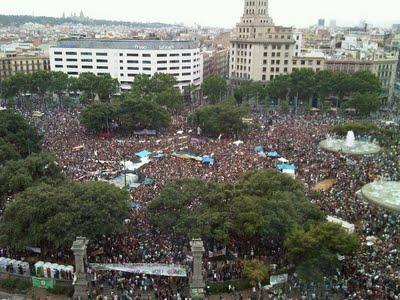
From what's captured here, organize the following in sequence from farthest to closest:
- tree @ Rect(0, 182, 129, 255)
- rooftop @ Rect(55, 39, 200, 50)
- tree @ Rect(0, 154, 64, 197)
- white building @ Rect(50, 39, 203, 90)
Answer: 1. rooftop @ Rect(55, 39, 200, 50)
2. white building @ Rect(50, 39, 203, 90)
3. tree @ Rect(0, 154, 64, 197)
4. tree @ Rect(0, 182, 129, 255)

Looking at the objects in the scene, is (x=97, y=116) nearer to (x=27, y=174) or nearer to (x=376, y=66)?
(x=27, y=174)

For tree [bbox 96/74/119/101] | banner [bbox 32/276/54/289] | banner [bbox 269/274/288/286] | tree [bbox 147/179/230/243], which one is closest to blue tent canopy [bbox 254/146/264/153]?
tree [bbox 147/179/230/243]

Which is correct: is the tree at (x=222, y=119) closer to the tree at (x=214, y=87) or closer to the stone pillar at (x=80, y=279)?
the tree at (x=214, y=87)

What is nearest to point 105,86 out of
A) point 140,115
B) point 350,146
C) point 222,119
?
point 140,115

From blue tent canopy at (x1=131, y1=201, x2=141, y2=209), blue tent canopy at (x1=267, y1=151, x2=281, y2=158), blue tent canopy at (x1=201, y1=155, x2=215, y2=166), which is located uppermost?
blue tent canopy at (x1=267, y1=151, x2=281, y2=158)

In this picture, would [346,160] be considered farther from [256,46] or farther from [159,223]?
[256,46]

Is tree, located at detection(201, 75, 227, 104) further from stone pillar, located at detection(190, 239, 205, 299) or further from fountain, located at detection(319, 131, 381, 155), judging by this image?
stone pillar, located at detection(190, 239, 205, 299)

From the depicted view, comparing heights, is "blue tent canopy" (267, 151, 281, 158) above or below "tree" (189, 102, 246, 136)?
below

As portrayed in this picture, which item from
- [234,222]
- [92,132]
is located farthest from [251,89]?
[234,222]
